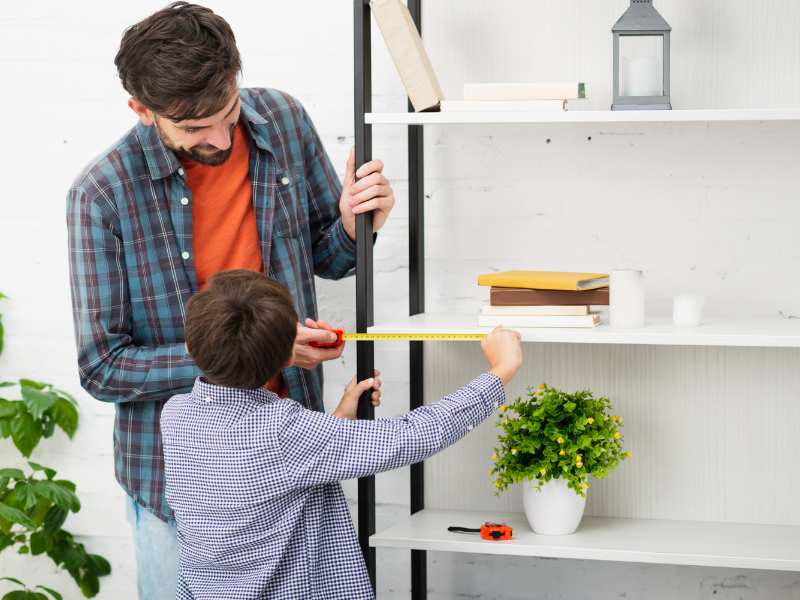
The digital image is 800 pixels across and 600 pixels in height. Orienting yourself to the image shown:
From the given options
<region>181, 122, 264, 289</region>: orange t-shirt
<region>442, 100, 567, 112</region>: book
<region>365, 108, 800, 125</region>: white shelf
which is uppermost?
<region>442, 100, 567, 112</region>: book

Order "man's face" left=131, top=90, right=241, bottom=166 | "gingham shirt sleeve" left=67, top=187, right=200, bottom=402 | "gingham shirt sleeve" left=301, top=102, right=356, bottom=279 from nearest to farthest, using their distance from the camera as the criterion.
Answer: "man's face" left=131, top=90, right=241, bottom=166 → "gingham shirt sleeve" left=67, top=187, right=200, bottom=402 → "gingham shirt sleeve" left=301, top=102, right=356, bottom=279

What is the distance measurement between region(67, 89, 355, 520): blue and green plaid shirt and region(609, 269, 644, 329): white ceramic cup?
2.05 ft

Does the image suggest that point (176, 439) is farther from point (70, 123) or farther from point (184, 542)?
point (70, 123)

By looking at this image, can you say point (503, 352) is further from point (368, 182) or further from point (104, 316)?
point (104, 316)

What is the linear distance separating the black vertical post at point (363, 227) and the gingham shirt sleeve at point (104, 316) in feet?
1.08

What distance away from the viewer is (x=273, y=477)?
5.14ft

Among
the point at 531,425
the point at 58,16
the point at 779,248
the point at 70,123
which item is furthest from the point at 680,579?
the point at 58,16

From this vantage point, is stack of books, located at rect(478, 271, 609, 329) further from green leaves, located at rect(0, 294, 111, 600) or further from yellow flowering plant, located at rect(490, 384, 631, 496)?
green leaves, located at rect(0, 294, 111, 600)

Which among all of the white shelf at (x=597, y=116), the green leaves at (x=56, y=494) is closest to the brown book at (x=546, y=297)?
the white shelf at (x=597, y=116)

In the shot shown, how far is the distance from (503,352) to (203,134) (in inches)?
25.9

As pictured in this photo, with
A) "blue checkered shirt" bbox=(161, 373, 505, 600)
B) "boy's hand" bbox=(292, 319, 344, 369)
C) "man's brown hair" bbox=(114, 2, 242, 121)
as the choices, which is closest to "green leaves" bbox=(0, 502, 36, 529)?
"blue checkered shirt" bbox=(161, 373, 505, 600)

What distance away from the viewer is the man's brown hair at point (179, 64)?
1.61m

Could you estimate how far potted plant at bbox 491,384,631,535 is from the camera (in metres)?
1.98

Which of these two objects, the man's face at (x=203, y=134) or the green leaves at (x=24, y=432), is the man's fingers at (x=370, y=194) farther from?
the green leaves at (x=24, y=432)
